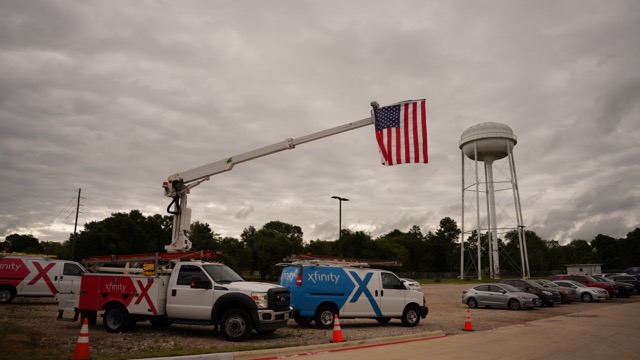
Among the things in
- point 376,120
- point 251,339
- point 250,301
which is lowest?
point 251,339

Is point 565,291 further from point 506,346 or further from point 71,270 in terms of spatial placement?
point 71,270

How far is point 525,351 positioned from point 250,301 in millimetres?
6786

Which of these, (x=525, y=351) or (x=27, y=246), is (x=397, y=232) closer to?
(x=27, y=246)

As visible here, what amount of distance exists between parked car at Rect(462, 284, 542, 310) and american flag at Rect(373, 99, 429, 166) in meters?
13.5

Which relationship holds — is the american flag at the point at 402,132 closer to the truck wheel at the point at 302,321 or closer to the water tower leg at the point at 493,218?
the truck wheel at the point at 302,321

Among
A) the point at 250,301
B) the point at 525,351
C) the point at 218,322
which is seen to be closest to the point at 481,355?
the point at 525,351

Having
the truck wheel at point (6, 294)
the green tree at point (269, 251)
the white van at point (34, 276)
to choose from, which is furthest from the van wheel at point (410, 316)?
the green tree at point (269, 251)

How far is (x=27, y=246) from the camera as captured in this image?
115062mm

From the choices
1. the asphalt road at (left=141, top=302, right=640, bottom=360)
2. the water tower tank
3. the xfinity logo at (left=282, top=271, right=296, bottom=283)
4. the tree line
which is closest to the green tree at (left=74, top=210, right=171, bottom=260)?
the tree line

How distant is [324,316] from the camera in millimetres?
15836

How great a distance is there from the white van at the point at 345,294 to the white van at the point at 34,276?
1114 cm

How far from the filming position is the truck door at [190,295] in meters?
13.1

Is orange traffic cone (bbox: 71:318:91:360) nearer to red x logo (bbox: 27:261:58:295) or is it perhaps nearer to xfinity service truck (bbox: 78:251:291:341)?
xfinity service truck (bbox: 78:251:291:341)

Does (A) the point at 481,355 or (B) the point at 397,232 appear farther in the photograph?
(B) the point at 397,232
